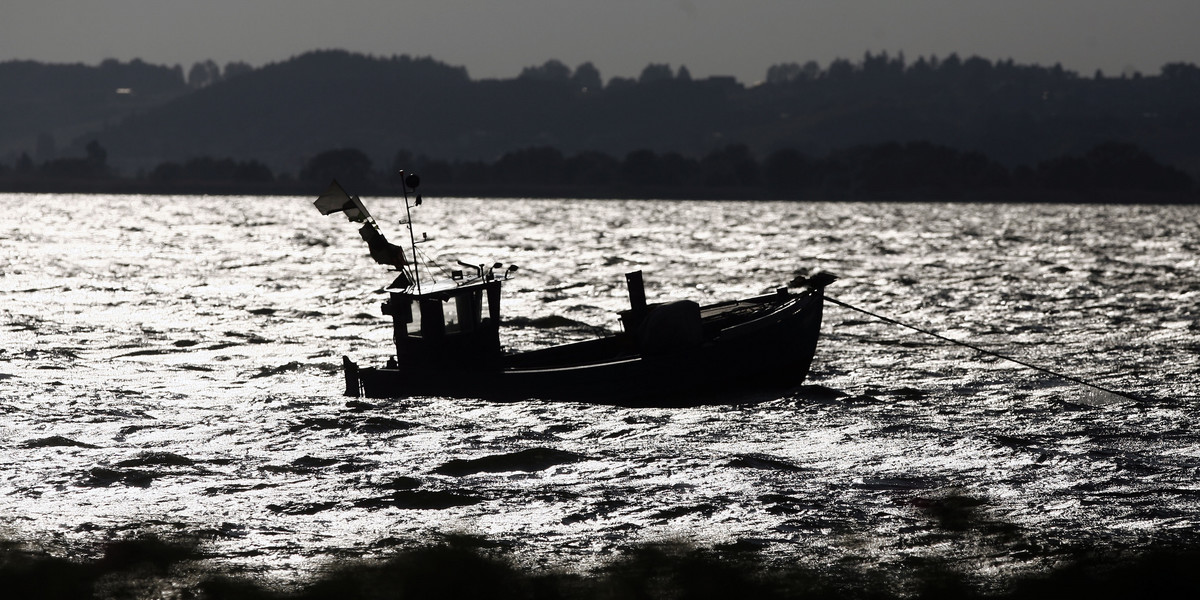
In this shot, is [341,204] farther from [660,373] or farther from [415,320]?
[660,373]

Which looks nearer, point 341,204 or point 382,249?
point 341,204

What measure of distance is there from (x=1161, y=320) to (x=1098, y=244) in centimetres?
6265

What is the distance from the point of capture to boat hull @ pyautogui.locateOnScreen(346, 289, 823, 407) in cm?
2258

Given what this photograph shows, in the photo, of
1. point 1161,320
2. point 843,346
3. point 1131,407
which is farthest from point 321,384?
point 1161,320

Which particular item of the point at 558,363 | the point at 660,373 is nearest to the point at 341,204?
the point at 558,363

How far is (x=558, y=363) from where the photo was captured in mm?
Result: 24750

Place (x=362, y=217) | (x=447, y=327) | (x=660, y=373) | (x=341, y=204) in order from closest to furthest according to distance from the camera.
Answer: (x=660, y=373)
(x=341, y=204)
(x=362, y=217)
(x=447, y=327)

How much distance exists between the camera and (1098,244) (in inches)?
3826

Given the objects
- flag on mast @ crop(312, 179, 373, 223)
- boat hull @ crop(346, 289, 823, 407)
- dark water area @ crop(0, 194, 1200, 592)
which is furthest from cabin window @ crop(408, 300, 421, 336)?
flag on mast @ crop(312, 179, 373, 223)

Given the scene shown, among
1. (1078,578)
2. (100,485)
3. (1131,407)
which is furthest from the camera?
(1131,407)

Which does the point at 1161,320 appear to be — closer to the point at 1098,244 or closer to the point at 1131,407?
the point at 1131,407

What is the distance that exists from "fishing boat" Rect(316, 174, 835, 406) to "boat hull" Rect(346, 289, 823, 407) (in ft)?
0.06

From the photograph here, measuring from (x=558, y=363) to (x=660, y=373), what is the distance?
2.72 m

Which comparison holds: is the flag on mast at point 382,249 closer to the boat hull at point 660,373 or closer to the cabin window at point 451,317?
the cabin window at point 451,317
